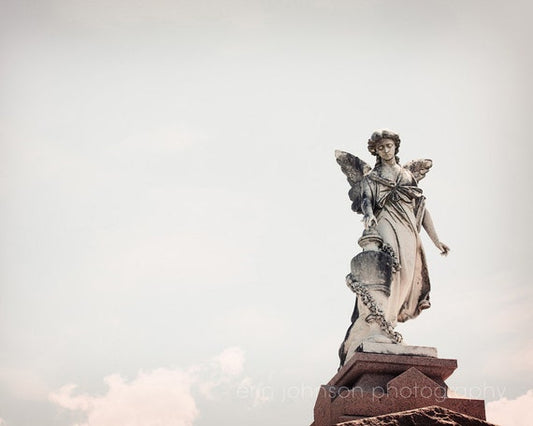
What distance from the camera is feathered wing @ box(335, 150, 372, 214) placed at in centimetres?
997

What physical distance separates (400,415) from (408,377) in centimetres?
147

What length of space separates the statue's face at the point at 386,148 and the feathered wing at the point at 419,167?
532 millimetres

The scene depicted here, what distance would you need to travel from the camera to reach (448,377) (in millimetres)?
8188

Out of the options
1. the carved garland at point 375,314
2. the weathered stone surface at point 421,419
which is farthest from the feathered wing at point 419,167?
the weathered stone surface at point 421,419

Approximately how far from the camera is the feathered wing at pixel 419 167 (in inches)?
407

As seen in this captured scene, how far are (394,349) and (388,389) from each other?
701mm

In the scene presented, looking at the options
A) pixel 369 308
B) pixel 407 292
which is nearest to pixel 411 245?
pixel 407 292

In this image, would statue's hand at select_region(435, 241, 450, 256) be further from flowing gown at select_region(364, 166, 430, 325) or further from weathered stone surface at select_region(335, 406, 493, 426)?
weathered stone surface at select_region(335, 406, 493, 426)

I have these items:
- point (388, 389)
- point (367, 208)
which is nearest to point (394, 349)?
point (388, 389)

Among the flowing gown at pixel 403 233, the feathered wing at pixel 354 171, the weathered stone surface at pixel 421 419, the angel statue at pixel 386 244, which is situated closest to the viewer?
the weathered stone surface at pixel 421 419

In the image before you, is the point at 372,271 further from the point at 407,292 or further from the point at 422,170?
the point at 422,170

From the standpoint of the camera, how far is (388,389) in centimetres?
754

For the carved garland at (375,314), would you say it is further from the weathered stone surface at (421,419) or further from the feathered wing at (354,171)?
Answer: the weathered stone surface at (421,419)

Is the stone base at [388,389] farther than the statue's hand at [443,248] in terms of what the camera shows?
No
